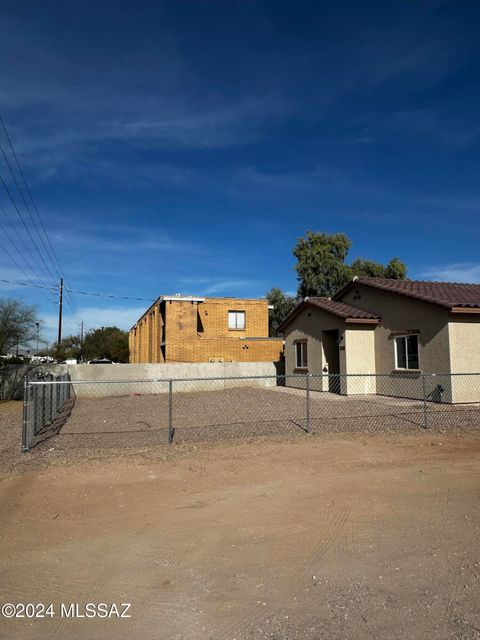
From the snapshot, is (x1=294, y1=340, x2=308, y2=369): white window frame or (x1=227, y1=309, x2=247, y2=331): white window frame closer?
(x1=294, y1=340, x2=308, y2=369): white window frame

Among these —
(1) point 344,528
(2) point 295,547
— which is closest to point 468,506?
(1) point 344,528

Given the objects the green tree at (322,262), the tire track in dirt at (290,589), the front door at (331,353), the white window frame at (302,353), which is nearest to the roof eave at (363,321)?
the front door at (331,353)

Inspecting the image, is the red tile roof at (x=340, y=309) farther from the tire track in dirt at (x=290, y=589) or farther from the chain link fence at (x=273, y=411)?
the tire track in dirt at (x=290, y=589)

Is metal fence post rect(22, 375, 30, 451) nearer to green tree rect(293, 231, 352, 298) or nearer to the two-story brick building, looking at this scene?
the two-story brick building

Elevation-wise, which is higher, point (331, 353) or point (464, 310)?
point (464, 310)

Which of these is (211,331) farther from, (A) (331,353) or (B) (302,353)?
(A) (331,353)

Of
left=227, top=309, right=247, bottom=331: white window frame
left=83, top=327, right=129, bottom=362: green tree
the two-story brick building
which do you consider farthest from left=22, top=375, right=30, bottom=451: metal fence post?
left=83, top=327, right=129, bottom=362: green tree

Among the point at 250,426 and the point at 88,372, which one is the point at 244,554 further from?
the point at 88,372

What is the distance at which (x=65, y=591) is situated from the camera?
3.76 meters

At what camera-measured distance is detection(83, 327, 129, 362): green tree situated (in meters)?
62.3

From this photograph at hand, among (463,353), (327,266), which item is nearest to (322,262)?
(327,266)

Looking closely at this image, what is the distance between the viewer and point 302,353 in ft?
76.6

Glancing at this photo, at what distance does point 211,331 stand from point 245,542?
2880 cm

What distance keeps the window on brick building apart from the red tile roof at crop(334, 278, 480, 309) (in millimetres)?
13232
